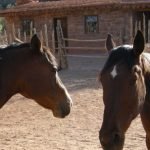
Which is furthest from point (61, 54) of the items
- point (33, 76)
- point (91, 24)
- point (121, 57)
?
point (121, 57)

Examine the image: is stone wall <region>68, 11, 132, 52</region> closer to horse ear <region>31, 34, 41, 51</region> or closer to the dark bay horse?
horse ear <region>31, 34, 41, 51</region>

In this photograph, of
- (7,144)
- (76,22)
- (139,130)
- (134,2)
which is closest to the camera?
(7,144)

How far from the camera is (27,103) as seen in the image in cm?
1084

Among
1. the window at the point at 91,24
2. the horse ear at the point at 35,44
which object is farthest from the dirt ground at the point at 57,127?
the window at the point at 91,24

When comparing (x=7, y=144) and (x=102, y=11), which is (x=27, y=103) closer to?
(x=7, y=144)

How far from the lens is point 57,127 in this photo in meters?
8.25

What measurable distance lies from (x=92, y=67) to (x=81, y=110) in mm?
9449

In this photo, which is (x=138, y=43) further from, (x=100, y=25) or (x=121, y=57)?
(x=100, y=25)

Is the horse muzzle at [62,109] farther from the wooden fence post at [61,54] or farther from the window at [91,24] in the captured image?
the window at [91,24]

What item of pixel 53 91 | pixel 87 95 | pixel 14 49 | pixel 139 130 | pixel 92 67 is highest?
pixel 14 49

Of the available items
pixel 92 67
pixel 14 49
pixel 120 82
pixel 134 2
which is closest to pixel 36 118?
pixel 14 49

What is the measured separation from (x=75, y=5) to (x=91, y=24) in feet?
5.19

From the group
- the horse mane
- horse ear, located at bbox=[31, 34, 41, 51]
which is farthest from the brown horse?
the horse mane

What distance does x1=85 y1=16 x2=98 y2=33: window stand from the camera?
2442cm
